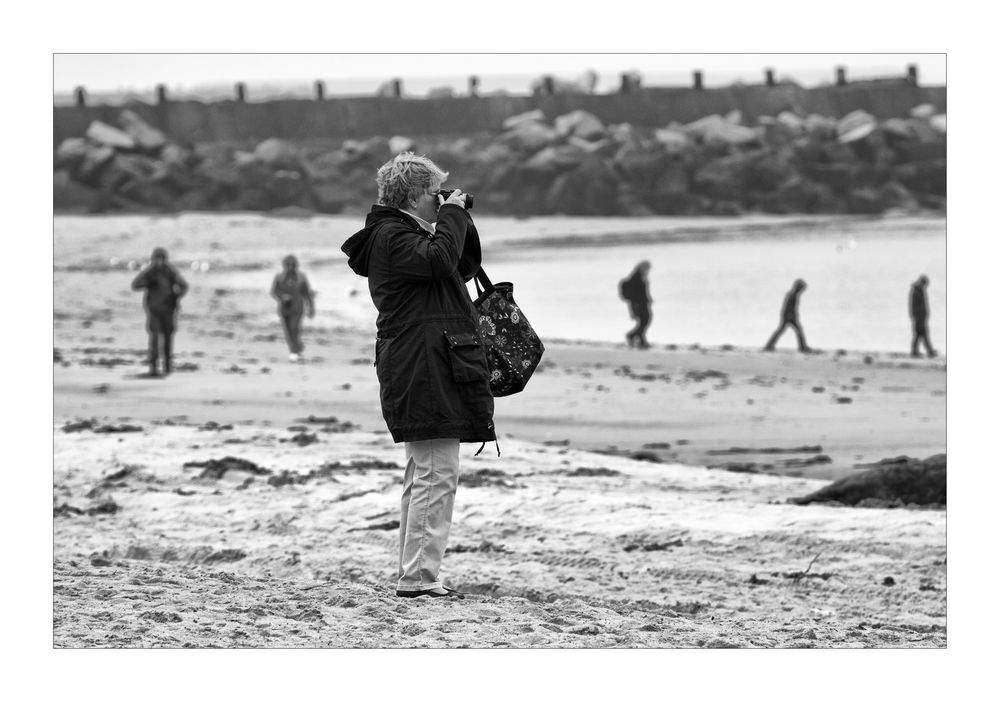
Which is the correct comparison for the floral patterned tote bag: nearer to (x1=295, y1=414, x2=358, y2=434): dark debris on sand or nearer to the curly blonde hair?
the curly blonde hair

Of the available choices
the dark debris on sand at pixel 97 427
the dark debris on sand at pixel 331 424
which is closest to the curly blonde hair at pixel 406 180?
the dark debris on sand at pixel 331 424

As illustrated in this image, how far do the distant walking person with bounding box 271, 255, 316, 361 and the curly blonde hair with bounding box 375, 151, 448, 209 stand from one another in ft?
33.7

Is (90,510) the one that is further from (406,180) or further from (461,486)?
(406,180)

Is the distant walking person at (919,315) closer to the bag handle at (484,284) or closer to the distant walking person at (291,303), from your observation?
the distant walking person at (291,303)

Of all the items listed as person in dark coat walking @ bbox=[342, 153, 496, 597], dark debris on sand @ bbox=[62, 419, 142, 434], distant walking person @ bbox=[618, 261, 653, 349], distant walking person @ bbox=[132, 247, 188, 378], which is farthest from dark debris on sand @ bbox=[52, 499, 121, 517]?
distant walking person @ bbox=[618, 261, 653, 349]

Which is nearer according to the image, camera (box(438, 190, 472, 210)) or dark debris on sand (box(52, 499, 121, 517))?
camera (box(438, 190, 472, 210))

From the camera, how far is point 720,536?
8031 mm

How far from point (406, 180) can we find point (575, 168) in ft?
37.9

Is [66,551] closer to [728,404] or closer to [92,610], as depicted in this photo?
[92,610]

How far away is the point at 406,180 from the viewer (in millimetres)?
4914

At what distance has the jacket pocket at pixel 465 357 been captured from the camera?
486cm

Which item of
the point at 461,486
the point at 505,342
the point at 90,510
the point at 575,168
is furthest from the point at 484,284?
the point at 575,168

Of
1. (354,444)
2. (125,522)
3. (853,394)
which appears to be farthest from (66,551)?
(853,394)

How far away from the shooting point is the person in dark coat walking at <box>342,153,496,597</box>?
4832 mm
